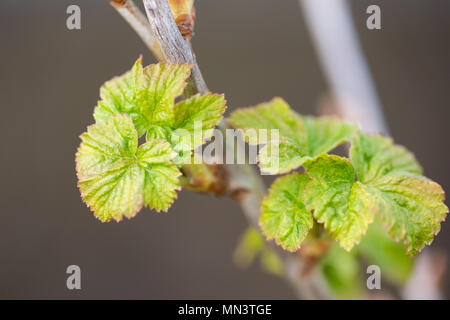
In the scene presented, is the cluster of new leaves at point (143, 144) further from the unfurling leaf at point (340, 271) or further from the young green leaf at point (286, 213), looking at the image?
the unfurling leaf at point (340, 271)

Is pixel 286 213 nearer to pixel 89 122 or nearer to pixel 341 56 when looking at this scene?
pixel 341 56

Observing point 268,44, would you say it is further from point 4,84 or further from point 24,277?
point 24,277

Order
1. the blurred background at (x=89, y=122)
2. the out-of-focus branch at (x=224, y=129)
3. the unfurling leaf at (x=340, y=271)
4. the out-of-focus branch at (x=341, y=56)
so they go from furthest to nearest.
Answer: the blurred background at (x=89, y=122) → the out-of-focus branch at (x=341, y=56) → the unfurling leaf at (x=340, y=271) → the out-of-focus branch at (x=224, y=129)

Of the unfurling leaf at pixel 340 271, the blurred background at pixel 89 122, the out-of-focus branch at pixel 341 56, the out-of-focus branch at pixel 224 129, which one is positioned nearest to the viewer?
the out-of-focus branch at pixel 224 129

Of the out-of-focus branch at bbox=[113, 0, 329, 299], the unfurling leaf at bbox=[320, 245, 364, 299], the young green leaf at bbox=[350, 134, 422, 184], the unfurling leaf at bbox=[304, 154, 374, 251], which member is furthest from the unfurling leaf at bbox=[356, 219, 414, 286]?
the unfurling leaf at bbox=[304, 154, 374, 251]

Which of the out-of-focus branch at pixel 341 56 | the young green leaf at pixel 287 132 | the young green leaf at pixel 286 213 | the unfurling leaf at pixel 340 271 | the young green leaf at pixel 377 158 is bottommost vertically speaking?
the unfurling leaf at pixel 340 271

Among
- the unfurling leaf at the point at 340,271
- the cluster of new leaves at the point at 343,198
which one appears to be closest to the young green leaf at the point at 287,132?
the cluster of new leaves at the point at 343,198

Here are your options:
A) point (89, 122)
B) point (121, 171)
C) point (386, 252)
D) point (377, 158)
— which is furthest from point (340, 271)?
point (89, 122)
